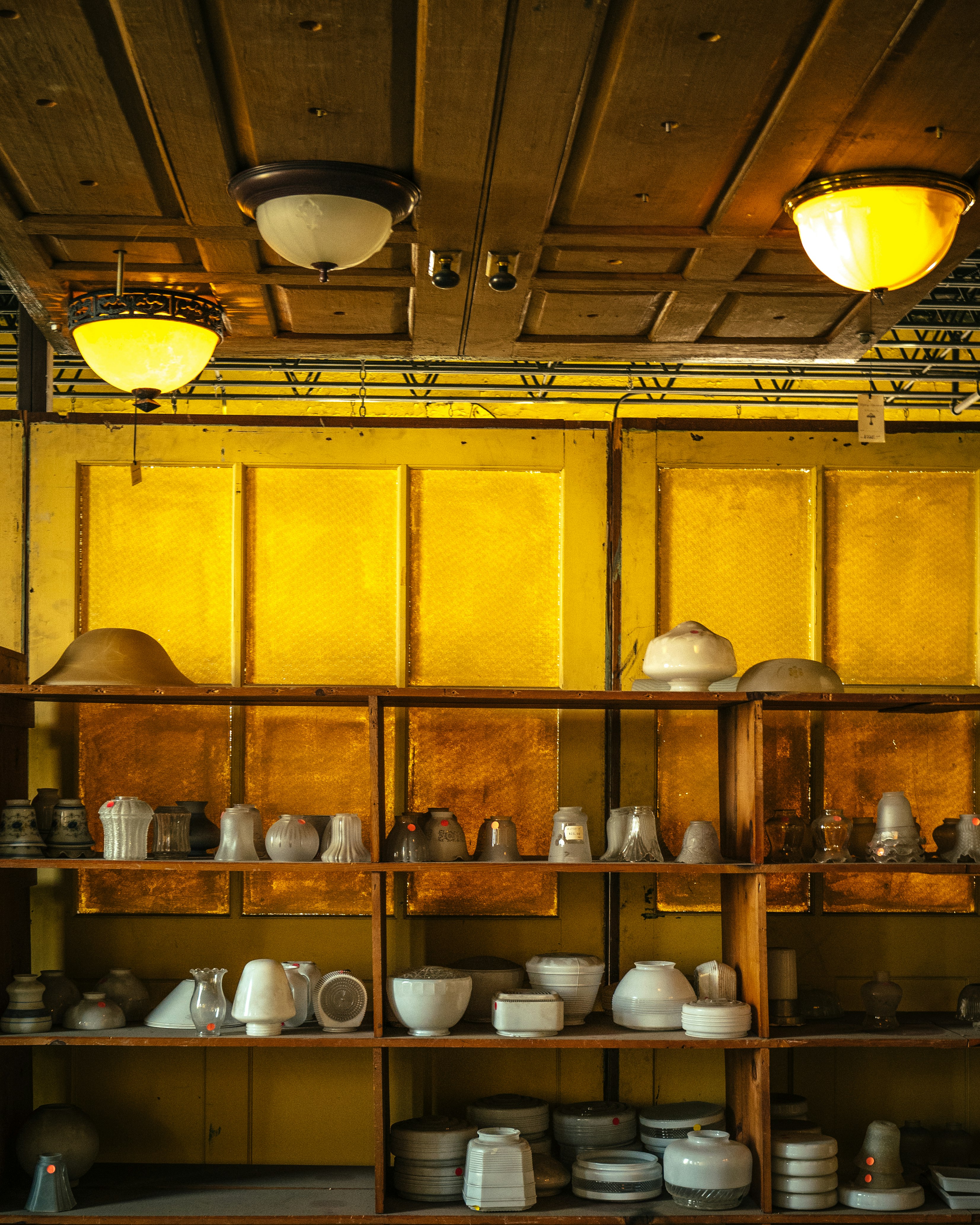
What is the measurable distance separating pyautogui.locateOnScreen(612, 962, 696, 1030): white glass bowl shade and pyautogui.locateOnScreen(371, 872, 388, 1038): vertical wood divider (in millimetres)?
814

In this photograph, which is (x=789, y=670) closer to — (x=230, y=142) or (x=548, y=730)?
(x=548, y=730)

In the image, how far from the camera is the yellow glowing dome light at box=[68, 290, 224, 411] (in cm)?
381

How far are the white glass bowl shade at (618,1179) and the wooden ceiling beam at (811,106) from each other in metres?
2.94

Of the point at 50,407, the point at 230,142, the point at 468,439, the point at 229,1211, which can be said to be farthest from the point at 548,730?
the point at 230,142

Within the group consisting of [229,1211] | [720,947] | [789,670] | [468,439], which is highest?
[468,439]

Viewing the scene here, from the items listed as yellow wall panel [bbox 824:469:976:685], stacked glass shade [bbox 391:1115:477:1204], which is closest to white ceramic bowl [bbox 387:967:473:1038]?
stacked glass shade [bbox 391:1115:477:1204]

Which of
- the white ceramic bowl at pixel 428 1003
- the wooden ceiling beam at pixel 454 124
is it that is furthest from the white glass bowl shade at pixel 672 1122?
the wooden ceiling beam at pixel 454 124

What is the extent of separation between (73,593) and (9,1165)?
6.58ft

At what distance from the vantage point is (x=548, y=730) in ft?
16.3

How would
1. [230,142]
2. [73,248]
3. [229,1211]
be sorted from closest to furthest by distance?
1. [230,142]
2. [73,248]
3. [229,1211]

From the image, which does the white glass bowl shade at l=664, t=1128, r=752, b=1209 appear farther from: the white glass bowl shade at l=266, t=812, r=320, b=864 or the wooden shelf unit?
the white glass bowl shade at l=266, t=812, r=320, b=864

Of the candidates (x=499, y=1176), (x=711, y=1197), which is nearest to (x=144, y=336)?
(x=499, y=1176)

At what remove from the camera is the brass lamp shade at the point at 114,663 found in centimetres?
436

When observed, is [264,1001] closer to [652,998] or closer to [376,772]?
[376,772]
